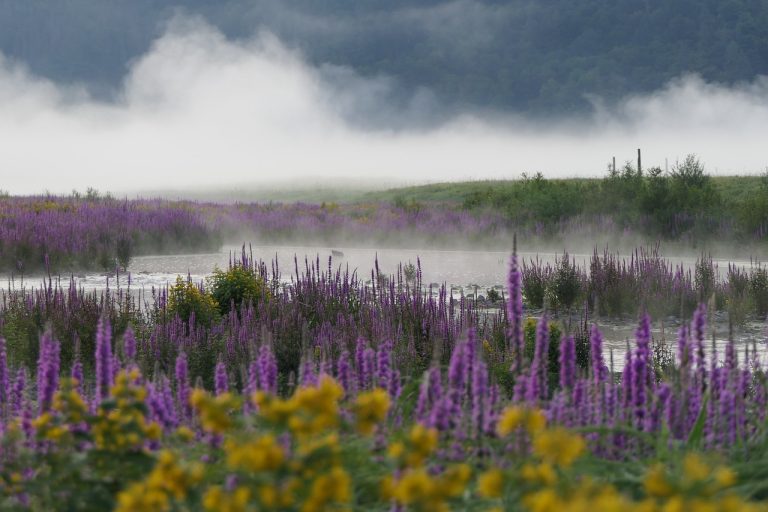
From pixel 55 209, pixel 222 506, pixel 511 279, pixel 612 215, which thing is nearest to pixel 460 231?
pixel 612 215

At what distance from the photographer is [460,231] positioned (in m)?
26.8

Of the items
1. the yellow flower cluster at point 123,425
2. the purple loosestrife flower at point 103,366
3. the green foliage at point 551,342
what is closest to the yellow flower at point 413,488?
the yellow flower cluster at point 123,425

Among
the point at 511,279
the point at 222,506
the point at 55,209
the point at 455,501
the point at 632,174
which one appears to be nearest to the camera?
the point at 222,506

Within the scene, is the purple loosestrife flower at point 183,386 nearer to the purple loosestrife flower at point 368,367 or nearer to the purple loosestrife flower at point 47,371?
the purple loosestrife flower at point 47,371

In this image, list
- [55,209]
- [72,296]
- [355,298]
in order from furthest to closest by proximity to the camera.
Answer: [55,209]
[355,298]
[72,296]

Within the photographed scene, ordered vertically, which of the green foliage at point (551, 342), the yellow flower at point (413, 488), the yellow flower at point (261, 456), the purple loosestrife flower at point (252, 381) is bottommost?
the green foliage at point (551, 342)

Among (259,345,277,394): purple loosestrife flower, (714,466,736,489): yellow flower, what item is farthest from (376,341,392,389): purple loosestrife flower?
(714,466,736,489): yellow flower

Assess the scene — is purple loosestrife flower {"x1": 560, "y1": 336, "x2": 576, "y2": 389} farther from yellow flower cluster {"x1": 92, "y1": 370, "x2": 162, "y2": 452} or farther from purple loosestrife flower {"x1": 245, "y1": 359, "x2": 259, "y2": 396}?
yellow flower cluster {"x1": 92, "y1": 370, "x2": 162, "y2": 452}

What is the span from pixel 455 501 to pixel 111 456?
104cm

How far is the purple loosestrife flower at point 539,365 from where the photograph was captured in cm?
332

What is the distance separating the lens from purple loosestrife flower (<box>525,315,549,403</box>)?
3322 mm

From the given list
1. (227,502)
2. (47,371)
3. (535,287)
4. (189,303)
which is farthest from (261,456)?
(535,287)

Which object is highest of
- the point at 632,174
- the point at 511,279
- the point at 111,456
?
the point at 632,174

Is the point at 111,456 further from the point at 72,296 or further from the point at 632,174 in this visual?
the point at 632,174
